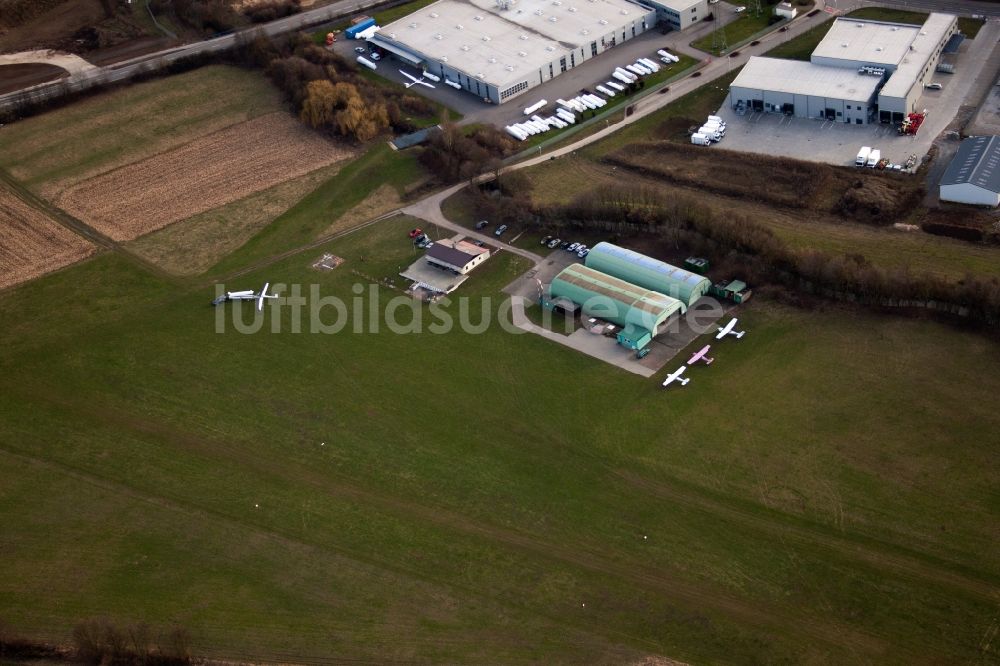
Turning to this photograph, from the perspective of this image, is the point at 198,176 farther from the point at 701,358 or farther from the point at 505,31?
the point at 701,358

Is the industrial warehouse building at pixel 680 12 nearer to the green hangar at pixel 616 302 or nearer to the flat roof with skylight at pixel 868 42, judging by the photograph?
the flat roof with skylight at pixel 868 42

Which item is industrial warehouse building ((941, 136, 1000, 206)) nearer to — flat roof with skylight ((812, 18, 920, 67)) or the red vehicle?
the red vehicle

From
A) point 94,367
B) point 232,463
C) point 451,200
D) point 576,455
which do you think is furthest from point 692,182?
point 94,367

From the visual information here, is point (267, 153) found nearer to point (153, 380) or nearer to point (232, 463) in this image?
point (153, 380)

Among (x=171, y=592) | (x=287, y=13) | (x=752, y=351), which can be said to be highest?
(x=287, y=13)

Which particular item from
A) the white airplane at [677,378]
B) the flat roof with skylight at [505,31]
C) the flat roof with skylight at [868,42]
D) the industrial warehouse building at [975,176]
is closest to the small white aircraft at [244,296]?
the white airplane at [677,378]

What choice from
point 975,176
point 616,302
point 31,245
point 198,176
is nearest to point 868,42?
point 975,176
